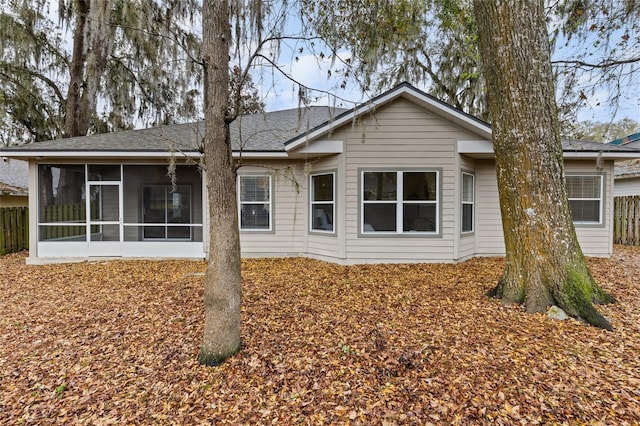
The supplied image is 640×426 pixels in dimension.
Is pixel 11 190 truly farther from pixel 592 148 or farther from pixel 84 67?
pixel 592 148

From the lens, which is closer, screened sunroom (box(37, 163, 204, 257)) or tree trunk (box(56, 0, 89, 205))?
screened sunroom (box(37, 163, 204, 257))

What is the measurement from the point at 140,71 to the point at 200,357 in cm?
1195

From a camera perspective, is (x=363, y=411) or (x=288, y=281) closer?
(x=363, y=411)

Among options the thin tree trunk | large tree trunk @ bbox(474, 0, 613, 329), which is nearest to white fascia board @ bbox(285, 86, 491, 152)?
large tree trunk @ bbox(474, 0, 613, 329)

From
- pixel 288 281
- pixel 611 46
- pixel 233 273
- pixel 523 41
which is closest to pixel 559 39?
pixel 611 46

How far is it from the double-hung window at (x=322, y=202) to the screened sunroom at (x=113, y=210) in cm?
306

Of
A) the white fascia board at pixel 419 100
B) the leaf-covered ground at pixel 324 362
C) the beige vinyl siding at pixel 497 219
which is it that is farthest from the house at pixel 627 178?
the leaf-covered ground at pixel 324 362

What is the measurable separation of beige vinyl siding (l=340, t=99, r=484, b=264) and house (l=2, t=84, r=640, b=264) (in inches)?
0.9

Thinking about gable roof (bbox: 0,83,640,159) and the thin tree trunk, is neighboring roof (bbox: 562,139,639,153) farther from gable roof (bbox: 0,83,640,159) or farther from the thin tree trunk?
the thin tree trunk

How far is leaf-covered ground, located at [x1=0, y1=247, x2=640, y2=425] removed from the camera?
2.44 m

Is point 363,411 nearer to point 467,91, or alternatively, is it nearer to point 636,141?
point 467,91

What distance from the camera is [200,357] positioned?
3.07 m

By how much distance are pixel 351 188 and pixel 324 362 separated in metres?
4.94

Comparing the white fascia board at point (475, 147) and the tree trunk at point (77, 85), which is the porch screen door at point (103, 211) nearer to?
the tree trunk at point (77, 85)
